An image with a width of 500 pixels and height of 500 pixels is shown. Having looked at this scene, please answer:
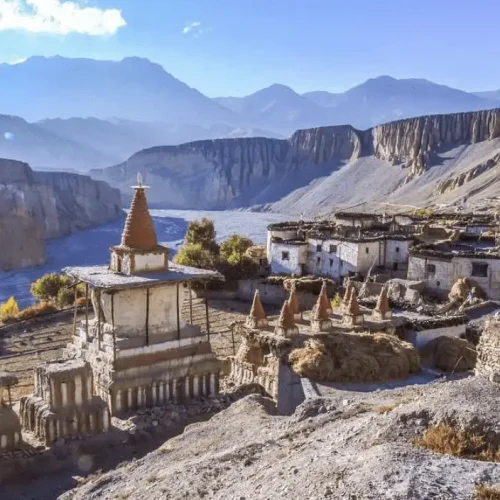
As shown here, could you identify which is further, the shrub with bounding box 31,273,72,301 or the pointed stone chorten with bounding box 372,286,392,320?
the shrub with bounding box 31,273,72,301

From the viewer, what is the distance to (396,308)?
24.2 meters

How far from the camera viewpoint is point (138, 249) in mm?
14836

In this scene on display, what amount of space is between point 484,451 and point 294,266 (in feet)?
106

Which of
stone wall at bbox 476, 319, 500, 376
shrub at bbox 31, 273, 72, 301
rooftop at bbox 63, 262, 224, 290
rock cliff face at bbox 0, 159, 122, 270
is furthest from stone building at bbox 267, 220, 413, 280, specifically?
rock cliff face at bbox 0, 159, 122, 270

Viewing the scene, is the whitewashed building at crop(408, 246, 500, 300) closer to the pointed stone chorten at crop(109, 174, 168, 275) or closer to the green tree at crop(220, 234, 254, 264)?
the green tree at crop(220, 234, 254, 264)

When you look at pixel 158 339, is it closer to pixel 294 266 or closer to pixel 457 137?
pixel 294 266

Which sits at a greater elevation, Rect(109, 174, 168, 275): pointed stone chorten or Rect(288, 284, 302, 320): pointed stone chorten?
Rect(109, 174, 168, 275): pointed stone chorten

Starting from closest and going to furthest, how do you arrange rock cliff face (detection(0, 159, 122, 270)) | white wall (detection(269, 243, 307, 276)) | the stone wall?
the stone wall → white wall (detection(269, 243, 307, 276)) → rock cliff face (detection(0, 159, 122, 270))

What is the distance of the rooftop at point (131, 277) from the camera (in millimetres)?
14008

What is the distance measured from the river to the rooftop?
40046 mm

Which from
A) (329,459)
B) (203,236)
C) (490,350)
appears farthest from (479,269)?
(329,459)

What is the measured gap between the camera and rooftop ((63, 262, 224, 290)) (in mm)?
14008

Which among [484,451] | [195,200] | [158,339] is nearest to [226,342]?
[158,339]

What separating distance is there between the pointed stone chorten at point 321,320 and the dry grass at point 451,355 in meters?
2.90
